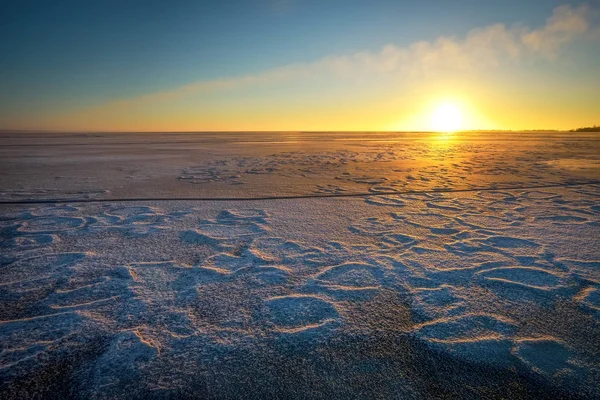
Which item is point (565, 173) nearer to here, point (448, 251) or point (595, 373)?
point (448, 251)

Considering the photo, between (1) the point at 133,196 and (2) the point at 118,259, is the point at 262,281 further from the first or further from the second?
(1) the point at 133,196

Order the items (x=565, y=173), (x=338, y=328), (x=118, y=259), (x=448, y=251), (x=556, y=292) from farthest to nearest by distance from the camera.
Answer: (x=565, y=173), (x=448, y=251), (x=118, y=259), (x=556, y=292), (x=338, y=328)

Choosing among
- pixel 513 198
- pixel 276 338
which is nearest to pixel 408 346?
pixel 276 338

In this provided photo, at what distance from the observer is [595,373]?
128 cm

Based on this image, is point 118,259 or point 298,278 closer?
point 298,278

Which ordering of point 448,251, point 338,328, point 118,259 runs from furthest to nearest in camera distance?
point 448,251 < point 118,259 < point 338,328

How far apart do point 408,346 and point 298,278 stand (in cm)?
86

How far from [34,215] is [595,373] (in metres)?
5.00

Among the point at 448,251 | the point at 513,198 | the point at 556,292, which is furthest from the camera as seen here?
the point at 513,198

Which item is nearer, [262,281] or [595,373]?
[595,373]

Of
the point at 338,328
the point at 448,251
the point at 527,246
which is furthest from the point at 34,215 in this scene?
the point at 527,246

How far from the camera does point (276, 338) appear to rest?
1508 millimetres

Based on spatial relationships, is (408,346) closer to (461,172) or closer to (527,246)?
(527,246)

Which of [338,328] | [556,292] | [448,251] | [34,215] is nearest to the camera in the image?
[338,328]
